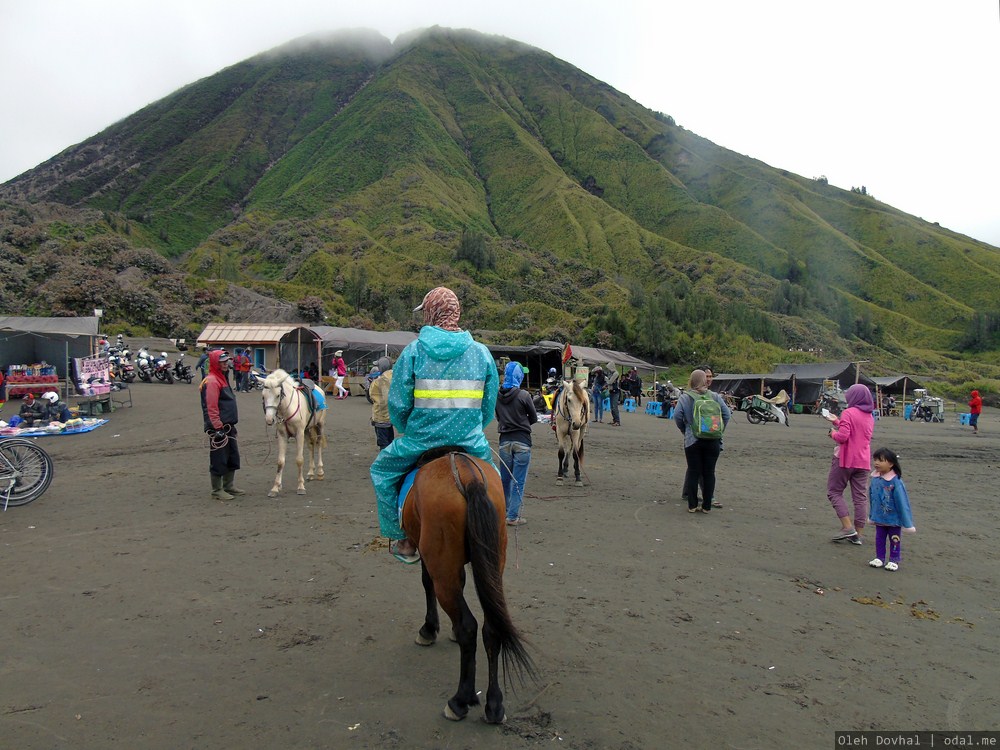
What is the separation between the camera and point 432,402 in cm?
379

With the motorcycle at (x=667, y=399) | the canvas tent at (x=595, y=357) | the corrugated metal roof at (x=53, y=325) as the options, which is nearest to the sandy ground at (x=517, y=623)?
the corrugated metal roof at (x=53, y=325)

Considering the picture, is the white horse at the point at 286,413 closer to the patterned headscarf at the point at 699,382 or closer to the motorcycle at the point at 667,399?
the patterned headscarf at the point at 699,382

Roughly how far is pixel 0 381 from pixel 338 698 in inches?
425

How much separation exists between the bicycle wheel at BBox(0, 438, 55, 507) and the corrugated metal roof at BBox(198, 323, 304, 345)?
82.0 feet

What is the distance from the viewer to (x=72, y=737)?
125 inches

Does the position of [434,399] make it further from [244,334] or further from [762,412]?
[244,334]

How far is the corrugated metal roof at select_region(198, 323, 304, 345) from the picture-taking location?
32.9 m

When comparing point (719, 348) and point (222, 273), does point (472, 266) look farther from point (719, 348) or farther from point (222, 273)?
point (719, 348)

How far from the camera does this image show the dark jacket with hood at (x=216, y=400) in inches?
343

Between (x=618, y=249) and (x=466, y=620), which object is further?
(x=618, y=249)

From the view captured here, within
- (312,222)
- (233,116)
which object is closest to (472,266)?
(312,222)

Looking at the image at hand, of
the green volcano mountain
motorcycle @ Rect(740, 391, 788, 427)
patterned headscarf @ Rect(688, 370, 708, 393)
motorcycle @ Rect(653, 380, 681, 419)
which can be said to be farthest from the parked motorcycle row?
patterned headscarf @ Rect(688, 370, 708, 393)

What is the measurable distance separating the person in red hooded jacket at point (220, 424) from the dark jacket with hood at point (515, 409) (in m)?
3.89

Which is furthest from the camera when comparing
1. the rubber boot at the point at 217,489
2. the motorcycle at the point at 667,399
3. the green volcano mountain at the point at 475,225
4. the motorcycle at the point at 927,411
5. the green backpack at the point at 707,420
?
the green volcano mountain at the point at 475,225
